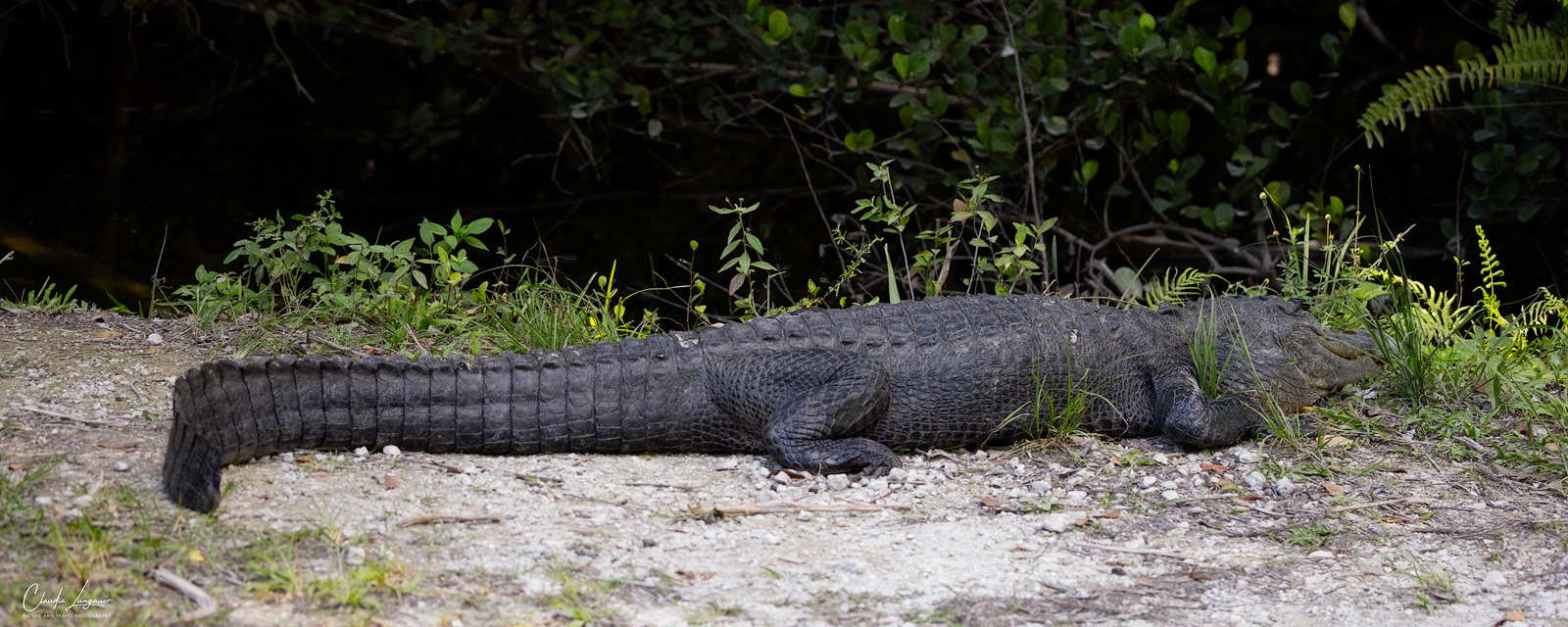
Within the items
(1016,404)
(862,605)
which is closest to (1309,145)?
(1016,404)

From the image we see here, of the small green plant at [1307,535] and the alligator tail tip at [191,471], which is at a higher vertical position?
the alligator tail tip at [191,471]

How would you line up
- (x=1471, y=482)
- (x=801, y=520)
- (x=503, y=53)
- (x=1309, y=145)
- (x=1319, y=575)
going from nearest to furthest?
(x=1319, y=575)
(x=801, y=520)
(x=1471, y=482)
(x=503, y=53)
(x=1309, y=145)

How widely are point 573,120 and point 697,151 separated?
4.35ft

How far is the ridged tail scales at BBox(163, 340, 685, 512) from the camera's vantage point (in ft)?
10.5

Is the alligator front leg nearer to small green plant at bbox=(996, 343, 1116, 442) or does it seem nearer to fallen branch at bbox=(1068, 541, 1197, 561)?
small green plant at bbox=(996, 343, 1116, 442)

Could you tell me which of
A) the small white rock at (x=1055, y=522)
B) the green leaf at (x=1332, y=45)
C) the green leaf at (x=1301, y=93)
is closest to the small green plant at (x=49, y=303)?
the small white rock at (x=1055, y=522)

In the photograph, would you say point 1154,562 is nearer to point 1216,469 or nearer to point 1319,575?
point 1319,575

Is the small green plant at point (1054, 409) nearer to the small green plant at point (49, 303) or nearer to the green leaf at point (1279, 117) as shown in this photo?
the green leaf at point (1279, 117)

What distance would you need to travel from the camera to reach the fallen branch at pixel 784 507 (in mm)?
3314

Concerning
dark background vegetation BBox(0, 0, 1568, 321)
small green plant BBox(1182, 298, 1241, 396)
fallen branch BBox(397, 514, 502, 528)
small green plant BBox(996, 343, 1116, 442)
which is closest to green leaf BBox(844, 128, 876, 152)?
dark background vegetation BBox(0, 0, 1568, 321)

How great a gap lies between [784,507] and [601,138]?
20.8ft

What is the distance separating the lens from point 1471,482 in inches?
147

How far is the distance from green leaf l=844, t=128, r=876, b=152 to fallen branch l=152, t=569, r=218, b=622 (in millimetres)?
5116
